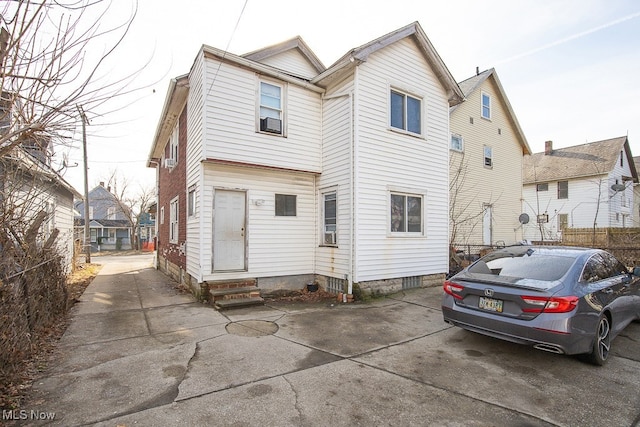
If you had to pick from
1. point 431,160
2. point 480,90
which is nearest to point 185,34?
point 431,160

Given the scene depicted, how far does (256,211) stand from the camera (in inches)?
337

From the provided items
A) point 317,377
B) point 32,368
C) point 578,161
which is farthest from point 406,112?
point 578,161

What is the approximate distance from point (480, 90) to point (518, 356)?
14.6 meters

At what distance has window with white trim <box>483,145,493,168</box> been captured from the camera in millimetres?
15870

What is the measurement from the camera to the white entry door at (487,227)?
15.6 metres

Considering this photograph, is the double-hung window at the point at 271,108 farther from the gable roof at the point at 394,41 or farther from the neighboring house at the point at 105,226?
the neighboring house at the point at 105,226

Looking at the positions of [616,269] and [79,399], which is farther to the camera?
[616,269]

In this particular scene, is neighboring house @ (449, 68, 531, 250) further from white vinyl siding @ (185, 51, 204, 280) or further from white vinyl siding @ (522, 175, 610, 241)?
white vinyl siding @ (185, 51, 204, 280)

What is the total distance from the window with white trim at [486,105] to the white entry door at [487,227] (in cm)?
448

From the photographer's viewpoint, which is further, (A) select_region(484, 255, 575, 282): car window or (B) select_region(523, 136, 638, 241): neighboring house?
(B) select_region(523, 136, 638, 241): neighboring house

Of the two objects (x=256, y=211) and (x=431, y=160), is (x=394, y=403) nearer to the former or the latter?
(x=256, y=211)

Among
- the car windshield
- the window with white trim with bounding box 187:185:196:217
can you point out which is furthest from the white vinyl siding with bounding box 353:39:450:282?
the window with white trim with bounding box 187:185:196:217

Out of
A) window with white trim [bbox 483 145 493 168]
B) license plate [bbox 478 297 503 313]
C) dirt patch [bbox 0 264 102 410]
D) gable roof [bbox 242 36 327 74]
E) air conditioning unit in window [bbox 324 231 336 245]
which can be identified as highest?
gable roof [bbox 242 36 327 74]

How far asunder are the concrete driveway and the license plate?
0.72 meters
